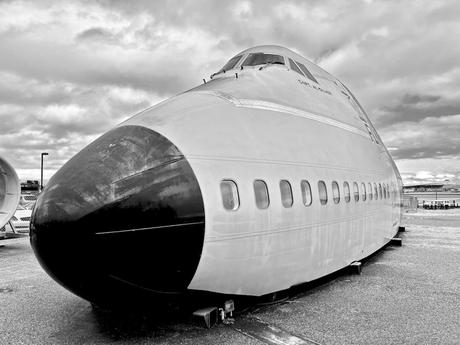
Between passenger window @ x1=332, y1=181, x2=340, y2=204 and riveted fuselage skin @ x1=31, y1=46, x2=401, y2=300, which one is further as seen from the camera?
passenger window @ x1=332, y1=181, x2=340, y2=204

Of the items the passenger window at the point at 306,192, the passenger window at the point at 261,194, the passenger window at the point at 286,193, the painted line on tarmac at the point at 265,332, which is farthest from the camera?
the passenger window at the point at 306,192

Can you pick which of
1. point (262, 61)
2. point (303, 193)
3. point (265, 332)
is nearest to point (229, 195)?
point (303, 193)

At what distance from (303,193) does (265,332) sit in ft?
7.83

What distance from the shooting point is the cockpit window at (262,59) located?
976 centimetres

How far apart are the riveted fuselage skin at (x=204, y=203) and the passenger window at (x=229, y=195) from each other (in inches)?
3.1

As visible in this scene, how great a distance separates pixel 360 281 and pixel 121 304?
628cm

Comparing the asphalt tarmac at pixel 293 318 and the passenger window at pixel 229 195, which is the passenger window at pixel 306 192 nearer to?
the passenger window at pixel 229 195

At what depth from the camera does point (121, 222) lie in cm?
507

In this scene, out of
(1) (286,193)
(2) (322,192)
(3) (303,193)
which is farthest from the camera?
(2) (322,192)

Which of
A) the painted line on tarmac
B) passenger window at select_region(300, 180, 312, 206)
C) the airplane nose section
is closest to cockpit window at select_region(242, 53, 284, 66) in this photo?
passenger window at select_region(300, 180, 312, 206)

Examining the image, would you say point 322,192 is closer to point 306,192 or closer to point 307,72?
point 306,192

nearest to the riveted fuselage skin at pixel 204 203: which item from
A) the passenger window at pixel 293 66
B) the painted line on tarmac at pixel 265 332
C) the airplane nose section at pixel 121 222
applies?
the airplane nose section at pixel 121 222

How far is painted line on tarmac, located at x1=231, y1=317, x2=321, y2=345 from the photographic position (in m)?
6.03

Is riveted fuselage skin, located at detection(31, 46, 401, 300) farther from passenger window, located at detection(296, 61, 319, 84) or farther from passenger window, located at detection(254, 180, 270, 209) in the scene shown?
passenger window, located at detection(296, 61, 319, 84)
